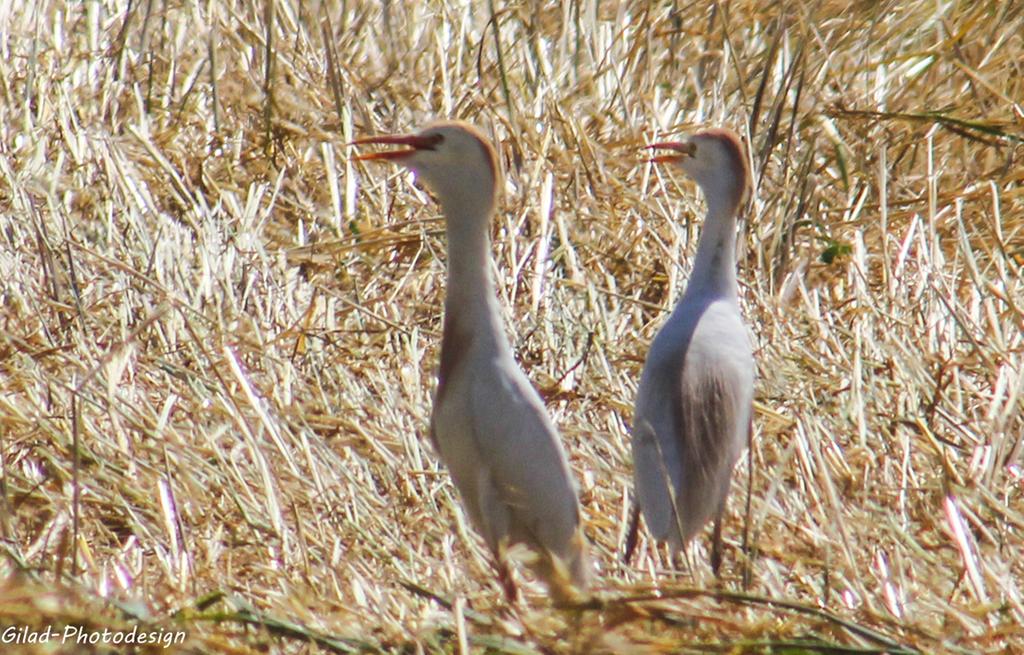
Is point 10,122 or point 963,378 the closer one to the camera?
point 963,378

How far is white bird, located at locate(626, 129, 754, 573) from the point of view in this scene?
10.2 ft

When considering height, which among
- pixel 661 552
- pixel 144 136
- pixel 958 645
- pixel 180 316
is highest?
pixel 144 136

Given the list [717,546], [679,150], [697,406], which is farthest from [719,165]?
[717,546]

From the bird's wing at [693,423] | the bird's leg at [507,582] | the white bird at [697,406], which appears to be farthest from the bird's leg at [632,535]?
the bird's leg at [507,582]

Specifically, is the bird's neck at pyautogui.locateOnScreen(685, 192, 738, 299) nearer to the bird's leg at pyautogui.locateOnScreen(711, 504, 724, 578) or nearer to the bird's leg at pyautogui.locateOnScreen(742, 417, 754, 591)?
the bird's leg at pyautogui.locateOnScreen(742, 417, 754, 591)

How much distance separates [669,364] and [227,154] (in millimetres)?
2038

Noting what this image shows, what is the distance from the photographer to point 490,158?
2.96 meters

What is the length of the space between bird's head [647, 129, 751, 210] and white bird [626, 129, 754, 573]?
57 millimetres

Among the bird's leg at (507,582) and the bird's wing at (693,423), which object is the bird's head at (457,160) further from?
the bird's leg at (507,582)

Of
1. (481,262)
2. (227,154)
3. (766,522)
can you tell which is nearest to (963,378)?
(766,522)

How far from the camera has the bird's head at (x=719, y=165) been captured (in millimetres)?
3441

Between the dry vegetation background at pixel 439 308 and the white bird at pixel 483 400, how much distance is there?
0.17 m

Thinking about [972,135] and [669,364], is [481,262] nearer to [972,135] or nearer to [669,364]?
[669,364]

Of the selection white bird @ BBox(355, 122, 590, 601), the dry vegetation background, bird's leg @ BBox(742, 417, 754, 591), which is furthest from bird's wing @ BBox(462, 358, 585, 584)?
bird's leg @ BBox(742, 417, 754, 591)
